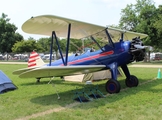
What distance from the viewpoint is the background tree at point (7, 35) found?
54.6m

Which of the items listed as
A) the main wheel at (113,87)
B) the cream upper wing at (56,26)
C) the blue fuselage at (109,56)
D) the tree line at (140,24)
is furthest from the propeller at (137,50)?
the tree line at (140,24)

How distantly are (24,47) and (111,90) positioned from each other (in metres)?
42.1

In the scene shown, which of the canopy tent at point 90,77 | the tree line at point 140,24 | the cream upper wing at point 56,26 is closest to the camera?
the cream upper wing at point 56,26

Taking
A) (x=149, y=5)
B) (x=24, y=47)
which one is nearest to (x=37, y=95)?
(x=149, y=5)

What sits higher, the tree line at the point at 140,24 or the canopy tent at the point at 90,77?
the tree line at the point at 140,24

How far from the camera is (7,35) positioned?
182 ft

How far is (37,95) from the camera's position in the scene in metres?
8.40

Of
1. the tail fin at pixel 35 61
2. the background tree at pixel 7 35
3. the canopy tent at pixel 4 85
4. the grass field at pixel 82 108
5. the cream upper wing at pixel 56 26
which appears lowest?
the grass field at pixel 82 108

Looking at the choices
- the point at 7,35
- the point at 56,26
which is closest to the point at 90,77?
the point at 56,26

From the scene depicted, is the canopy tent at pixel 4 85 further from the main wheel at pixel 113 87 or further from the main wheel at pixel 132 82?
the main wheel at pixel 132 82

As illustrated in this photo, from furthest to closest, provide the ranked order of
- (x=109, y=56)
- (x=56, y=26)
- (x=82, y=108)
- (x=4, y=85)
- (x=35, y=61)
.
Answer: (x=35, y=61) < (x=4, y=85) < (x=109, y=56) < (x=56, y=26) < (x=82, y=108)

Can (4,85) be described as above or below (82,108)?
above

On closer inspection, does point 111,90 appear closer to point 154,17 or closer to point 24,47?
point 154,17

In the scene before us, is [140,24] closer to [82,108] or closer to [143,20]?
[143,20]
